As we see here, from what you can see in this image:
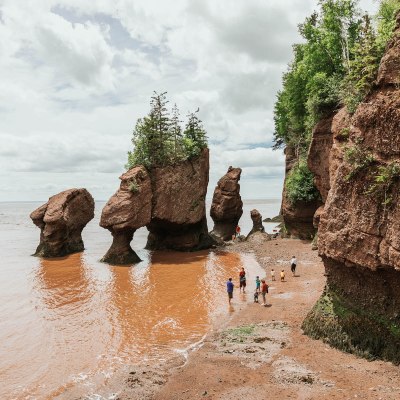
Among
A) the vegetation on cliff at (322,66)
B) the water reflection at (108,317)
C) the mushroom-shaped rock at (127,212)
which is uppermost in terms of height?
the vegetation on cliff at (322,66)

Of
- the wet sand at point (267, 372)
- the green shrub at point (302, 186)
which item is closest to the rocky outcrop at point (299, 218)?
the green shrub at point (302, 186)

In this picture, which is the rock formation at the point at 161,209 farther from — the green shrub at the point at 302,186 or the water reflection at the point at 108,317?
the green shrub at the point at 302,186

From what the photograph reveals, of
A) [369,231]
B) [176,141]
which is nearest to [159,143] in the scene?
[176,141]

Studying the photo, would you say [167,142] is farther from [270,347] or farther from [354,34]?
[270,347]

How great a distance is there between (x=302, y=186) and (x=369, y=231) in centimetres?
2700

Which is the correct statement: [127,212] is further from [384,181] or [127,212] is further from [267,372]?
[384,181]

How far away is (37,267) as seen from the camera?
34.2 m

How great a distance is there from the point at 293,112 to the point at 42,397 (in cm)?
3823

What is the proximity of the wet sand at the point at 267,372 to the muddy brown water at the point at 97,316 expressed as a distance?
1.42m

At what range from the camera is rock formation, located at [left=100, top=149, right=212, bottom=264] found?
3409 centimetres

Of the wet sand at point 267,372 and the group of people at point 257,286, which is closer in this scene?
the wet sand at point 267,372

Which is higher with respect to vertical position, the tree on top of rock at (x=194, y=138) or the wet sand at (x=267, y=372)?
the tree on top of rock at (x=194, y=138)

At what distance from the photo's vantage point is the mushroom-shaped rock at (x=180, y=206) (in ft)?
124

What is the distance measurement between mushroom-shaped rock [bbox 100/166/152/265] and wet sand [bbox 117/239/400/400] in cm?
1820
